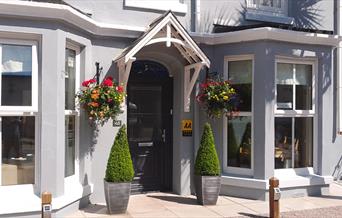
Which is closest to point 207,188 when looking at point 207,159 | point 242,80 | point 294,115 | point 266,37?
point 207,159

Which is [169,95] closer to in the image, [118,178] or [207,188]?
[207,188]

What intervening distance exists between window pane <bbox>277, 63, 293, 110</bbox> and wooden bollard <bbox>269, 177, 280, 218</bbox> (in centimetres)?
226

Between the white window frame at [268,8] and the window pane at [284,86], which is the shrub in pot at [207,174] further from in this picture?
the white window frame at [268,8]

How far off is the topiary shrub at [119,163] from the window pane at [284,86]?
3321 mm

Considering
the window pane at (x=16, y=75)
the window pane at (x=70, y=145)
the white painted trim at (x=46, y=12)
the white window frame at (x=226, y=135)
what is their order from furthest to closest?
1. the white window frame at (x=226, y=135)
2. the window pane at (x=70, y=145)
3. the window pane at (x=16, y=75)
4. the white painted trim at (x=46, y=12)

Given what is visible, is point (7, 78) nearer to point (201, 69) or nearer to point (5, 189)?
point (5, 189)

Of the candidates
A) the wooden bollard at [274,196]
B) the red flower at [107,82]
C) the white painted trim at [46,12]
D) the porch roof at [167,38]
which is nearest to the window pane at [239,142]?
the porch roof at [167,38]

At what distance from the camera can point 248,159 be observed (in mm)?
8672

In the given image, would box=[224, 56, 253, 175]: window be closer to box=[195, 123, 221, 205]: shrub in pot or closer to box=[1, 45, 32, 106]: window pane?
box=[195, 123, 221, 205]: shrub in pot

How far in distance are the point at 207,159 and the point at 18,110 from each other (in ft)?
10.8

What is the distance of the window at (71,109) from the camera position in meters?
7.28

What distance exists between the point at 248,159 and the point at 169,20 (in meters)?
3.21

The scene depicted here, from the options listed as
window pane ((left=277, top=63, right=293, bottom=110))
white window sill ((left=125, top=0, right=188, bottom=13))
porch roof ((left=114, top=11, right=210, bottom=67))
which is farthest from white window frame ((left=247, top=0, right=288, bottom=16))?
porch roof ((left=114, top=11, right=210, bottom=67))

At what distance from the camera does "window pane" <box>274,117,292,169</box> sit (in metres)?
8.70
